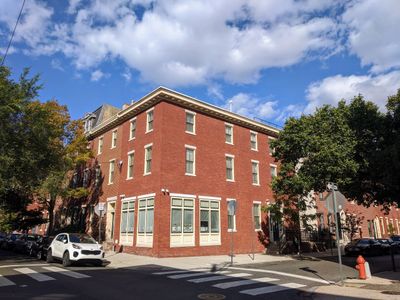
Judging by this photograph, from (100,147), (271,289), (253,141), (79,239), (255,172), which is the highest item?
(253,141)

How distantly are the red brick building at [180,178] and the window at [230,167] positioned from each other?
0.08 metres

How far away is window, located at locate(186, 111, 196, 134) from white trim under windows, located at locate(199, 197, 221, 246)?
517cm

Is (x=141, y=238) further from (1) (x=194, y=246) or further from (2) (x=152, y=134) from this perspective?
(2) (x=152, y=134)

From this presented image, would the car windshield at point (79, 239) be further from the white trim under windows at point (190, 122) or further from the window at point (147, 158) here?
the white trim under windows at point (190, 122)

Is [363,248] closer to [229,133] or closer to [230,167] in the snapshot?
[230,167]

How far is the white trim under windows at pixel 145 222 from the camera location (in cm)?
2327

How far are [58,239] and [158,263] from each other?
17.9 ft

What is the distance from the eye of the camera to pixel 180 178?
2444 cm

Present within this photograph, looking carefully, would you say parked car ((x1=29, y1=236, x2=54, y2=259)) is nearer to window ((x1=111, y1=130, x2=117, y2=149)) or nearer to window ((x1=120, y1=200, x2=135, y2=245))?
window ((x1=120, y1=200, x2=135, y2=245))

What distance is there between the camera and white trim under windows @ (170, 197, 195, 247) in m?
23.2

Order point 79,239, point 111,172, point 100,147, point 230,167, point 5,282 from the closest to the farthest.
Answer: point 5,282 → point 79,239 → point 230,167 → point 111,172 → point 100,147

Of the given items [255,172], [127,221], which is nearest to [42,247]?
[127,221]

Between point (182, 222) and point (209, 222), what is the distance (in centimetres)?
247

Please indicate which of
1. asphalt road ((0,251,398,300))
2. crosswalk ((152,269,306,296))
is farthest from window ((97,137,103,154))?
crosswalk ((152,269,306,296))
